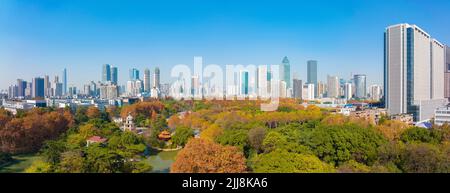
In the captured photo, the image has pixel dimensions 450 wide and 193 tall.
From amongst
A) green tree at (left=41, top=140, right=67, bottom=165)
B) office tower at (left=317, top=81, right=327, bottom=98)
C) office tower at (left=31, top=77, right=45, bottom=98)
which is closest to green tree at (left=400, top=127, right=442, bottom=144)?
office tower at (left=317, top=81, right=327, bottom=98)

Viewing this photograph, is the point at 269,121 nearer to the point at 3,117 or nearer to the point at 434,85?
the point at 434,85

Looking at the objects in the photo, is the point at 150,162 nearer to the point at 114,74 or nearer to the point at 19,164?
the point at 114,74

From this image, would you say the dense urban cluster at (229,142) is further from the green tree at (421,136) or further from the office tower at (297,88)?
the office tower at (297,88)

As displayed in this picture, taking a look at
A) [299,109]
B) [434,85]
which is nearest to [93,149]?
[299,109]

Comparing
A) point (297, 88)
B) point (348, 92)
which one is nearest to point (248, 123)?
point (297, 88)

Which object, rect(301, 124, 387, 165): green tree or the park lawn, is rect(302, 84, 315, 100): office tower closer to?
rect(301, 124, 387, 165): green tree

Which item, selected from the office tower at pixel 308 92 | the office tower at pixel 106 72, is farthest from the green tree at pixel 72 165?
the office tower at pixel 308 92
